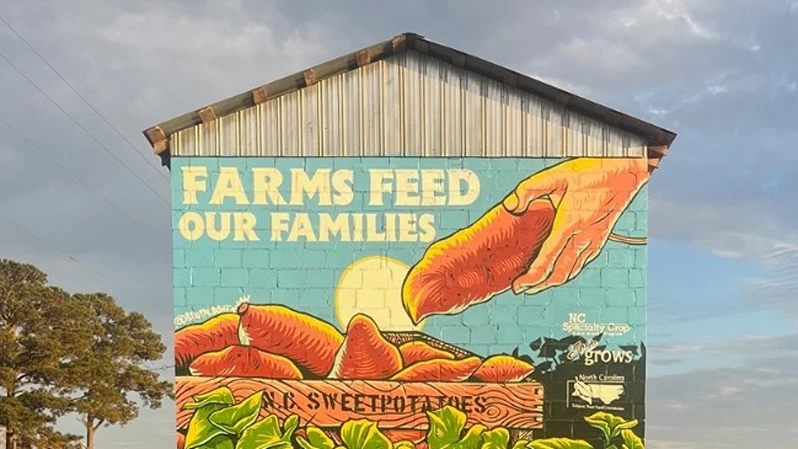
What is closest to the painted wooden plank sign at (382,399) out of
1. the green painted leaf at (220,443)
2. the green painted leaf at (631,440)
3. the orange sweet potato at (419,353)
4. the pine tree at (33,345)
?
the orange sweet potato at (419,353)

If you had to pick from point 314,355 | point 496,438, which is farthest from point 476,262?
point 314,355

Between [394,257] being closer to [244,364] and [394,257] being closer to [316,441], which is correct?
[244,364]

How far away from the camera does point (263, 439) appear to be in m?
11.0

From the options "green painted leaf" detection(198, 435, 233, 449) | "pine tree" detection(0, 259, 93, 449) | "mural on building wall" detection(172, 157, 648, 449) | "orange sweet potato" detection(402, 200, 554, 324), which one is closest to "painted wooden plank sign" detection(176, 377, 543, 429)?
"mural on building wall" detection(172, 157, 648, 449)

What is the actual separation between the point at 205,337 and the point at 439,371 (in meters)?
3.33

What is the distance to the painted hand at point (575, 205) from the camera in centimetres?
1120

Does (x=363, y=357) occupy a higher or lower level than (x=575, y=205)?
lower

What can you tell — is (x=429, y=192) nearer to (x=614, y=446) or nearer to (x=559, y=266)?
(x=559, y=266)

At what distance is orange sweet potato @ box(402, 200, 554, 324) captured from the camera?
1114 centimetres

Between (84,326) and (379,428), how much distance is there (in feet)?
59.1

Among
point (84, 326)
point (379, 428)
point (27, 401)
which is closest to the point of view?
point (379, 428)

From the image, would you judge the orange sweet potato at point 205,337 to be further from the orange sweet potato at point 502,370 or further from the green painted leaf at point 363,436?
the orange sweet potato at point 502,370

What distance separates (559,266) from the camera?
1120 cm

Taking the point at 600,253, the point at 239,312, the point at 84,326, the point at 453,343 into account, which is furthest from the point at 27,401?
the point at 600,253
